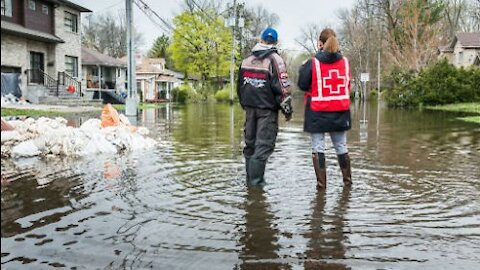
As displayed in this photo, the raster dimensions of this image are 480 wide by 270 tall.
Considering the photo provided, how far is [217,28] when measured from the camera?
58.5 metres

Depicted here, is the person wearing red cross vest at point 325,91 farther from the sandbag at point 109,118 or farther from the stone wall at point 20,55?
the stone wall at point 20,55

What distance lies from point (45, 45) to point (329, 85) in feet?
89.7

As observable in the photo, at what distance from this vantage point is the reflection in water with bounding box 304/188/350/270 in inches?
124

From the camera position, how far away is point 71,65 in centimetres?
3228

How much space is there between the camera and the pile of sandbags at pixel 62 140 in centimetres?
765

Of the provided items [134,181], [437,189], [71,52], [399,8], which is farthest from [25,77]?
[399,8]

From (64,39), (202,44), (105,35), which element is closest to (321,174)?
(64,39)

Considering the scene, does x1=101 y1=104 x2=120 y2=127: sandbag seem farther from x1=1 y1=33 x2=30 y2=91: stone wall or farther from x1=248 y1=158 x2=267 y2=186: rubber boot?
x1=1 y1=33 x2=30 y2=91: stone wall

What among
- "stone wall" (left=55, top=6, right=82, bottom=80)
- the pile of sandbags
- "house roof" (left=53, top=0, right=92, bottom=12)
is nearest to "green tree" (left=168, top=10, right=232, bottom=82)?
"house roof" (left=53, top=0, right=92, bottom=12)

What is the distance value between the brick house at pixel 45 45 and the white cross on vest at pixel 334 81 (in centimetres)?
2147

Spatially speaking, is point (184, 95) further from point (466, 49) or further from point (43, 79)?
point (466, 49)

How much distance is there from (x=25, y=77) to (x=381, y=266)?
26.6 metres

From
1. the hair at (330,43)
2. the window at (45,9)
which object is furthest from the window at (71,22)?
the hair at (330,43)

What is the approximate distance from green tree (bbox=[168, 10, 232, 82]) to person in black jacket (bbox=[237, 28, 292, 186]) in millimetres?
53000
